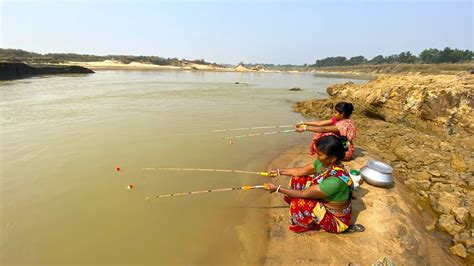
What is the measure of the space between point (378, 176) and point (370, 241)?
173 centimetres

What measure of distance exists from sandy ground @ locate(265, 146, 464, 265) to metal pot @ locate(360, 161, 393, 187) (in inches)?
11.9

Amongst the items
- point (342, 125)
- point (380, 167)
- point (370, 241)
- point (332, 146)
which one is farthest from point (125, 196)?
point (380, 167)

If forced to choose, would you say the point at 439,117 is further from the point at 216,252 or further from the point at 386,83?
→ the point at 216,252

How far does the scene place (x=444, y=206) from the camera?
479 cm

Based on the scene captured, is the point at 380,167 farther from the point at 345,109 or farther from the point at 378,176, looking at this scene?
the point at 345,109

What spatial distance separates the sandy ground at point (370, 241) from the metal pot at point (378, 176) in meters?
0.30

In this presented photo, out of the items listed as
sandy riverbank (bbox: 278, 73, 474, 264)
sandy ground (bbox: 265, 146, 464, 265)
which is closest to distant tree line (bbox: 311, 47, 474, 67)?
sandy riverbank (bbox: 278, 73, 474, 264)

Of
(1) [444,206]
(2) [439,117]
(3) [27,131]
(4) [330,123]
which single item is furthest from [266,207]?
(3) [27,131]

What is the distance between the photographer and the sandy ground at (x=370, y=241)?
3.43 meters

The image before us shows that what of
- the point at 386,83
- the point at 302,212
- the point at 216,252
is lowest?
the point at 216,252

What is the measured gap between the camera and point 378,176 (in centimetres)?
500

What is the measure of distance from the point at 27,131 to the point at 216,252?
8.92m

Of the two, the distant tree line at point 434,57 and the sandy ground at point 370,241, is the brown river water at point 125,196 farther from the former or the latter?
the distant tree line at point 434,57

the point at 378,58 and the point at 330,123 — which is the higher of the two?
the point at 378,58
